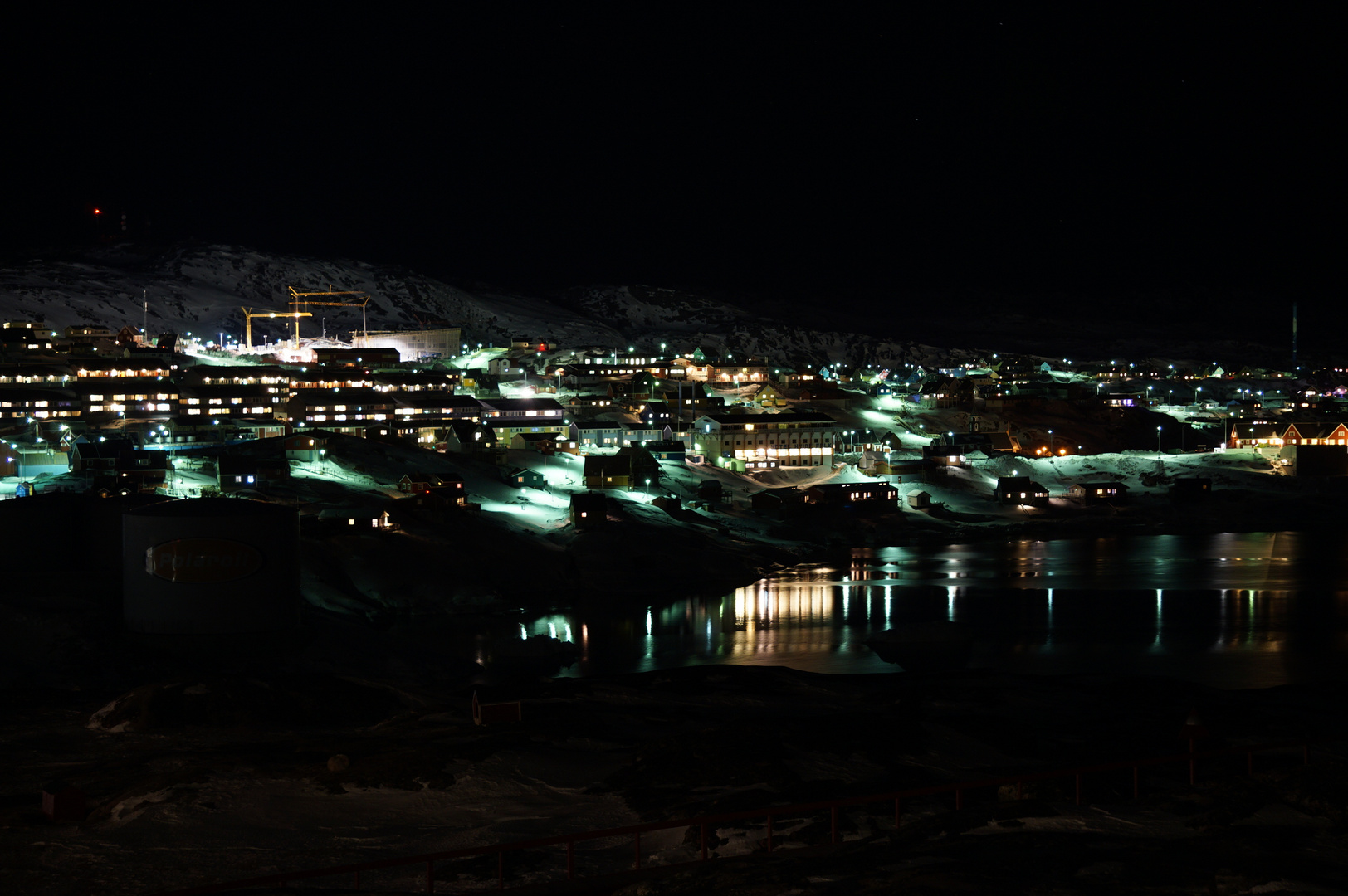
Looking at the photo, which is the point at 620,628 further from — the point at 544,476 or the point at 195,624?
the point at 544,476

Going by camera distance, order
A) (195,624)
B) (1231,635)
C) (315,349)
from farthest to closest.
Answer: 1. (315,349)
2. (1231,635)
3. (195,624)

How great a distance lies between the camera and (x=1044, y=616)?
21297 mm

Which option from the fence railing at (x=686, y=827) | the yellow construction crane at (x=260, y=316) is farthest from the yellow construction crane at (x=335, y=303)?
the fence railing at (x=686, y=827)

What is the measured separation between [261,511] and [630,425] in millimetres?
26478

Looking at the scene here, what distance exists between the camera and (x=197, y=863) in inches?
282

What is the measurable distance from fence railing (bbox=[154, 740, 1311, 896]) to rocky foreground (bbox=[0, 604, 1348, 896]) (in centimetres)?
11

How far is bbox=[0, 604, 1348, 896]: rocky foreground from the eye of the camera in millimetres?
6660

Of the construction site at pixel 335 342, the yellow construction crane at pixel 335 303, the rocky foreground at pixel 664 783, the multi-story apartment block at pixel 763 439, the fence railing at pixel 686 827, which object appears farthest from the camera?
the yellow construction crane at pixel 335 303

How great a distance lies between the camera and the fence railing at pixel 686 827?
6199 millimetres

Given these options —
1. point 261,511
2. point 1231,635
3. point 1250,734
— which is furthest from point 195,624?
point 1231,635

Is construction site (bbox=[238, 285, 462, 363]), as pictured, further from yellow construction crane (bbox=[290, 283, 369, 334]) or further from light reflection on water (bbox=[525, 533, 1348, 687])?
light reflection on water (bbox=[525, 533, 1348, 687])

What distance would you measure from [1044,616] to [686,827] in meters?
14.9

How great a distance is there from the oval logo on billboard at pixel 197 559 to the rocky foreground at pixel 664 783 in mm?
1313

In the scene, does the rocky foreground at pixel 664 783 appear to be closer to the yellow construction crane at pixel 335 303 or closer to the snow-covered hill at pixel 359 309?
the snow-covered hill at pixel 359 309
